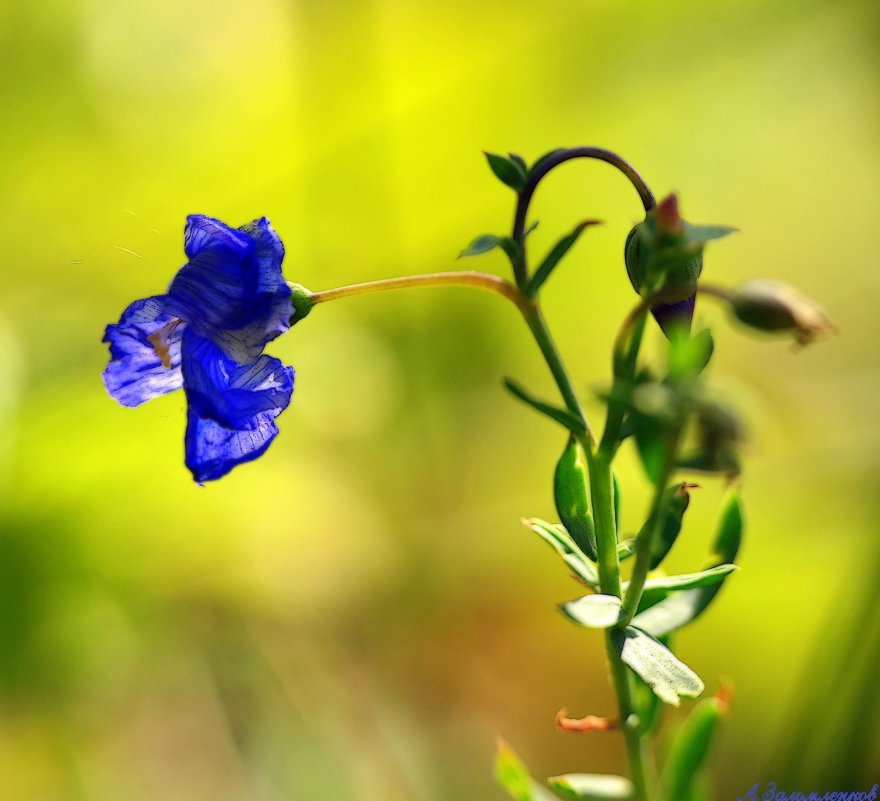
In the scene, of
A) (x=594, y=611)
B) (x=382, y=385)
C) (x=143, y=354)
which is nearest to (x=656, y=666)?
(x=594, y=611)

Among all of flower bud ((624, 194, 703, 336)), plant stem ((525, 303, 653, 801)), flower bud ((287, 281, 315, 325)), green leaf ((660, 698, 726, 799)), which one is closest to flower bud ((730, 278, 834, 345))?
flower bud ((624, 194, 703, 336))

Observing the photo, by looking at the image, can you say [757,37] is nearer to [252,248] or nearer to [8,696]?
[252,248]

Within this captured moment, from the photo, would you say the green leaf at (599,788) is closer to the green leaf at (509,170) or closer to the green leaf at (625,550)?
the green leaf at (625,550)

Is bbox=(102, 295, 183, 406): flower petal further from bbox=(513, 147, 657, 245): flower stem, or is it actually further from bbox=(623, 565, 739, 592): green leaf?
bbox=(623, 565, 739, 592): green leaf

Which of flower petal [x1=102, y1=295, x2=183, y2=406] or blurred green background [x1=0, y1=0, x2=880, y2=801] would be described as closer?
flower petal [x1=102, y1=295, x2=183, y2=406]
